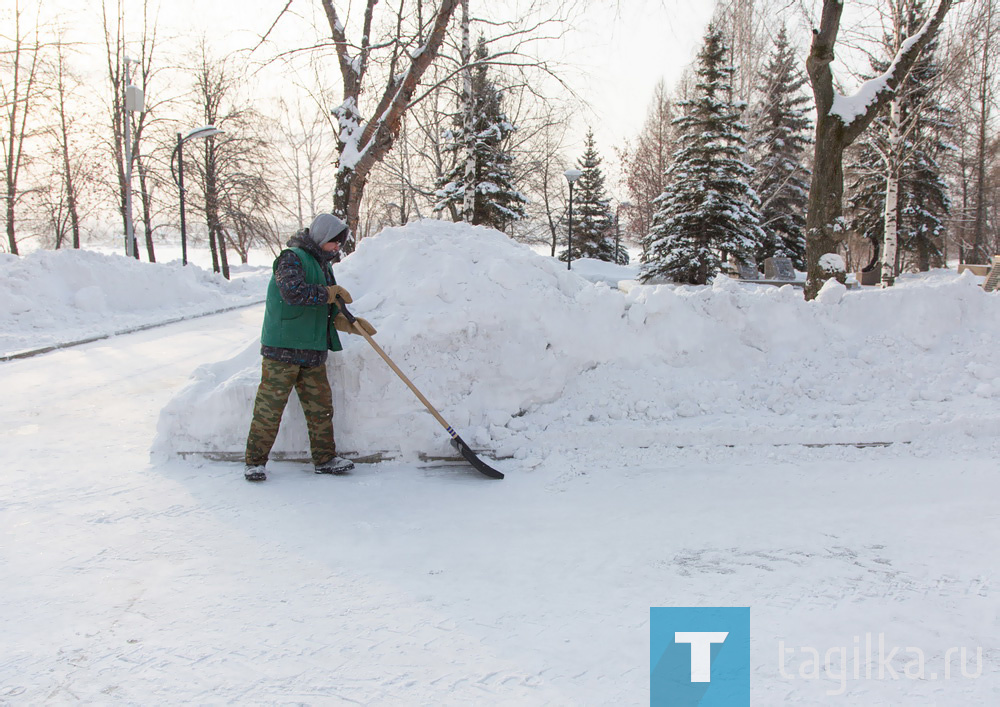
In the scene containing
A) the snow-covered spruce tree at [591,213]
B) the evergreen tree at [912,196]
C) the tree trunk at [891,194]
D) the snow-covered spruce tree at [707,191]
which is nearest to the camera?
the tree trunk at [891,194]

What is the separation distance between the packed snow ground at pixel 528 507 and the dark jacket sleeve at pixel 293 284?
610 mm

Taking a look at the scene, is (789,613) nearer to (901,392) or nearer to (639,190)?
(901,392)

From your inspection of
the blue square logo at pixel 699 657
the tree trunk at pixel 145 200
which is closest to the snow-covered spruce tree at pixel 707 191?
the blue square logo at pixel 699 657

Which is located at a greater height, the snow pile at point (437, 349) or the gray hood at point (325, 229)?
the gray hood at point (325, 229)

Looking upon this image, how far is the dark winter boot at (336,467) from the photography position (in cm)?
407

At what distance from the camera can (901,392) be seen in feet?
15.8

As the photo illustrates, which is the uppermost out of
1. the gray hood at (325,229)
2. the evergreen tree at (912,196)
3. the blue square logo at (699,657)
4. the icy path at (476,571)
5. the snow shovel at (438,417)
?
the evergreen tree at (912,196)

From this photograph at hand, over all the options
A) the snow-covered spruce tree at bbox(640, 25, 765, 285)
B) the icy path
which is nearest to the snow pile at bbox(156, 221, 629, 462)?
the icy path

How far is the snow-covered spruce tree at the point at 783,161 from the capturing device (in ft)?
82.2

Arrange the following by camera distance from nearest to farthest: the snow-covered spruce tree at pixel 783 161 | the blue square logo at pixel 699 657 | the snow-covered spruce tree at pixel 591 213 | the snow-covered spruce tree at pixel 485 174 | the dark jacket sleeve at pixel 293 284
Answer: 1. the blue square logo at pixel 699 657
2. the dark jacket sleeve at pixel 293 284
3. the snow-covered spruce tree at pixel 485 174
4. the snow-covered spruce tree at pixel 783 161
5. the snow-covered spruce tree at pixel 591 213

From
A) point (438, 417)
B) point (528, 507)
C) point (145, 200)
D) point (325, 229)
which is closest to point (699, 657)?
point (528, 507)

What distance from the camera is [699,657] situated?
2.25 m

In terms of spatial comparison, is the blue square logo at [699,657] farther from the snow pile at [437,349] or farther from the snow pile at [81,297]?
the snow pile at [81,297]

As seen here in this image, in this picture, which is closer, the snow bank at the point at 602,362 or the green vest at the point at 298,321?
the green vest at the point at 298,321
